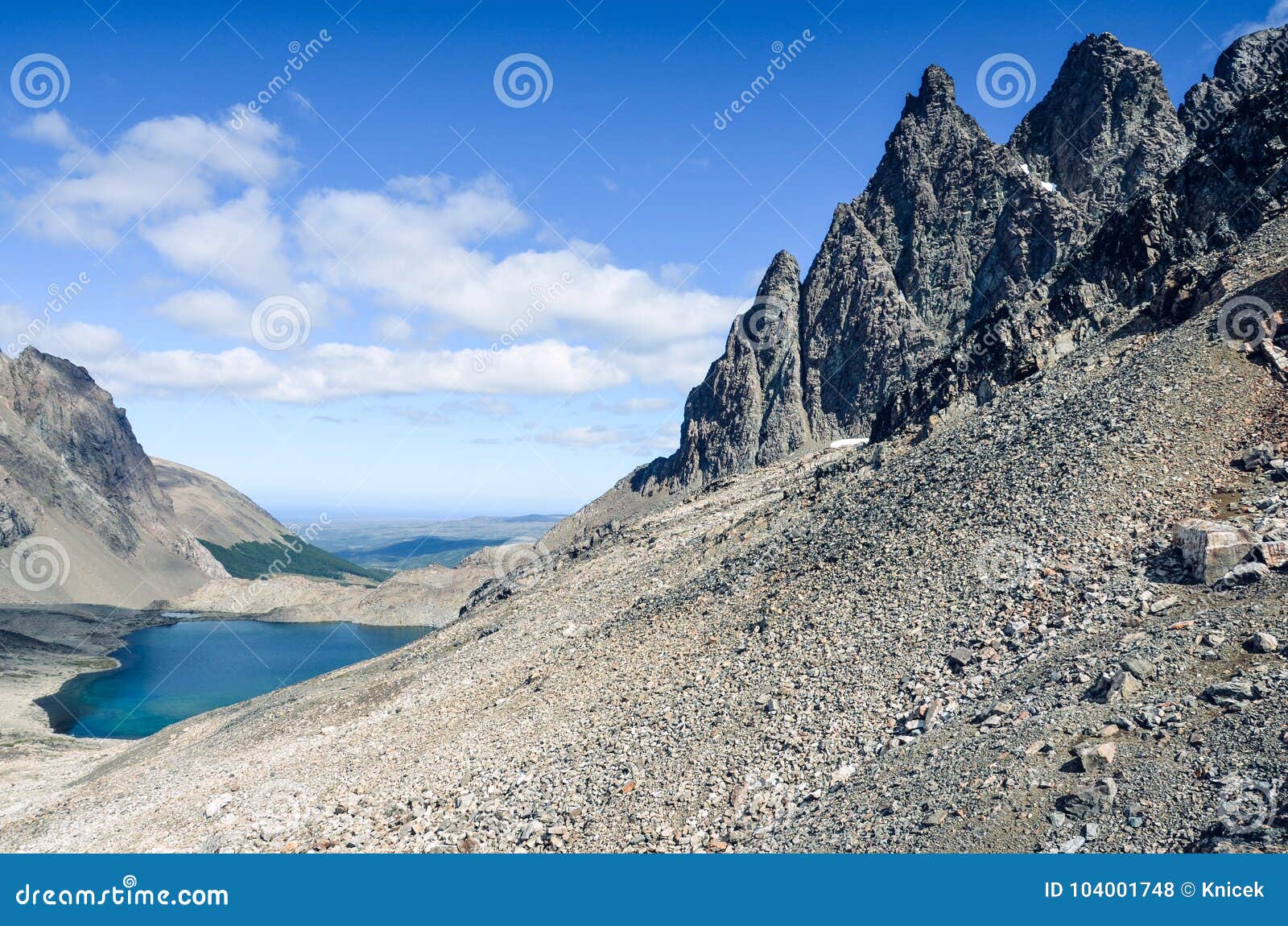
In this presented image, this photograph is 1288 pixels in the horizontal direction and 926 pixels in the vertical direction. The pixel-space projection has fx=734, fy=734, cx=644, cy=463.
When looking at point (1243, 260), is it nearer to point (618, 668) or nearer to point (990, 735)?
point (990, 735)

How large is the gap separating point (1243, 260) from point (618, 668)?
106 feet

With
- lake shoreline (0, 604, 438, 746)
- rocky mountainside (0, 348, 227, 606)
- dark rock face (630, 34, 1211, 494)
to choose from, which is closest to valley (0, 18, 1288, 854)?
lake shoreline (0, 604, 438, 746)

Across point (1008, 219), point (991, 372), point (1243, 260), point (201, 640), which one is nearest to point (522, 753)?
point (991, 372)

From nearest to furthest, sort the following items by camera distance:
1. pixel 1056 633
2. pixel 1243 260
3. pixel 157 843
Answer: pixel 1056 633 < pixel 157 843 < pixel 1243 260

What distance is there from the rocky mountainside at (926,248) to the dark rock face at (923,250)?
245mm

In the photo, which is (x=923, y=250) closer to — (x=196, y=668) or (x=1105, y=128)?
(x=1105, y=128)

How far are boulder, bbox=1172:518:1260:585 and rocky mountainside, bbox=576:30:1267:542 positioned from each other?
Answer: 68.8 meters

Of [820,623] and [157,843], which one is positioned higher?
[820,623]

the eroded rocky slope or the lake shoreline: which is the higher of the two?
the eroded rocky slope

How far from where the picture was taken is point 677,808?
Result: 17.8 meters

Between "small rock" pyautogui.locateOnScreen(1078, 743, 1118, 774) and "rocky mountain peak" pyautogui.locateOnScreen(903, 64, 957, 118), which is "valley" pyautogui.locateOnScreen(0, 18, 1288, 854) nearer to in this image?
"small rock" pyautogui.locateOnScreen(1078, 743, 1118, 774)

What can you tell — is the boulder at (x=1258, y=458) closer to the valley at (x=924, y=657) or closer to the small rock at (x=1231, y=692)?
the valley at (x=924, y=657)

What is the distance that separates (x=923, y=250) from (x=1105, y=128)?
27925 mm

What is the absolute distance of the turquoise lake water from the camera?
81188mm
